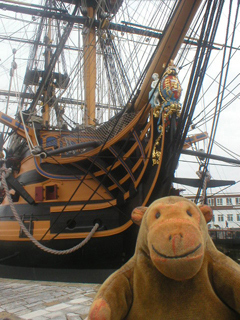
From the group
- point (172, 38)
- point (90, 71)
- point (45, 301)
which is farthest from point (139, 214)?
point (90, 71)

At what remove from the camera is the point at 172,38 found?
16.2 feet

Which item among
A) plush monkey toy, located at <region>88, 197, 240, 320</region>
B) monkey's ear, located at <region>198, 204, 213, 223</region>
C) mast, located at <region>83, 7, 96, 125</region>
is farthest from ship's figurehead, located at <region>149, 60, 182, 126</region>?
mast, located at <region>83, 7, 96, 125</region>

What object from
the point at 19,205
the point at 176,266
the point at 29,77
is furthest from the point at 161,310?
the point at 29,77

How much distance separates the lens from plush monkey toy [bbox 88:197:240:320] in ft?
4.93

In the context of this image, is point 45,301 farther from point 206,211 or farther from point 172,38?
point 172,38

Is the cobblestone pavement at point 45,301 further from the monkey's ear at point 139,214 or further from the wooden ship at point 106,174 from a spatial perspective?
the monkey's ear at point 139,214

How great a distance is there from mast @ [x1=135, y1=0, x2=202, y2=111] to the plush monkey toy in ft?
11.7

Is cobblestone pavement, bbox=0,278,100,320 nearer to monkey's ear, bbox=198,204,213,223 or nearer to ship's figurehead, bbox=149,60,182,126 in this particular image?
monkey's ear, bbox=198,204,213,223

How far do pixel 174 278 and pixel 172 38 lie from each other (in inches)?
166

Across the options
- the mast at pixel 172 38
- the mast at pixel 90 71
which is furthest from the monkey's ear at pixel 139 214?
the mast at pixel 90 71

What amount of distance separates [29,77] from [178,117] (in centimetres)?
1321

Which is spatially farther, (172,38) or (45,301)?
(172,38)

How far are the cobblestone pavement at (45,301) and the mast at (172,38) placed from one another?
11.4 ft

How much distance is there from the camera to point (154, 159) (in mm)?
5398
